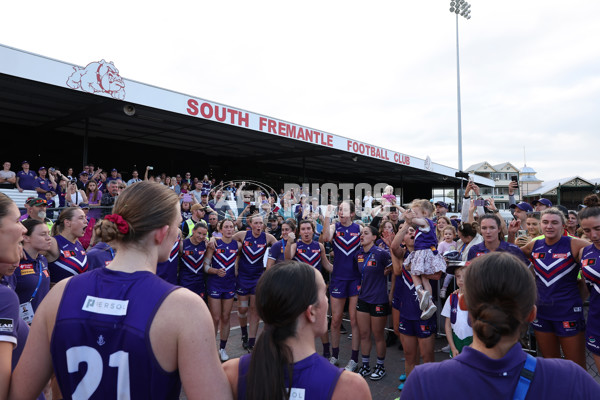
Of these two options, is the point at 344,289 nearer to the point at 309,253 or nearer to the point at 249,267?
the point at 309,253

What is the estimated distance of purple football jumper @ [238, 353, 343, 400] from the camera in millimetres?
1279

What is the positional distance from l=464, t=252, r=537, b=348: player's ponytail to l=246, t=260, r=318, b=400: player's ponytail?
60 centimetres

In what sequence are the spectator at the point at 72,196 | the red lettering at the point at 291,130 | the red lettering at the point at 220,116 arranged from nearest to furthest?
the spectator at the point at 72,196
the red lettering at the point at 220,116
the red lettering at the point at 291,130

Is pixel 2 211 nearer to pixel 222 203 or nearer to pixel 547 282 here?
pixel 547 282

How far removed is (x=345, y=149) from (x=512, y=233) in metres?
11.1

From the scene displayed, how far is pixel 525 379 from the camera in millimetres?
1166

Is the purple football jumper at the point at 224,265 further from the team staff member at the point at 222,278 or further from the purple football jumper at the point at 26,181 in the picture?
the purple football jumper at the point at 26,181

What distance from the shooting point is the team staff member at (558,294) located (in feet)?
11.7

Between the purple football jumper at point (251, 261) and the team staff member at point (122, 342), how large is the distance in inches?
182

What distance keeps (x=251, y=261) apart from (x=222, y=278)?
0.55 meters

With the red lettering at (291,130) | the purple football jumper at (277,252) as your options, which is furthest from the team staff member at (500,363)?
the red lettering at (291,130)

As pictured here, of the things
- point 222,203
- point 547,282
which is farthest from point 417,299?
point 222,203

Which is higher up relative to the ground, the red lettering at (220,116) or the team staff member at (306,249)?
the red lettering at (220,116)

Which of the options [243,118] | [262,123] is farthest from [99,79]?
[262,123]
